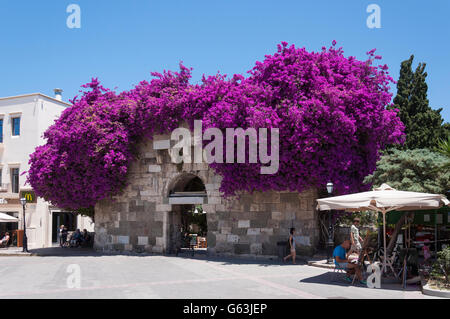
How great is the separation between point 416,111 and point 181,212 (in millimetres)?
18023

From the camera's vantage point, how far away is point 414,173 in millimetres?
17172

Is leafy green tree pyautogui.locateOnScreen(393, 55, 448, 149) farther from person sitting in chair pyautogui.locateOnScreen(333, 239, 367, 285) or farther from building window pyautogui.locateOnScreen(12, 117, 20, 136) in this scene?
building window pyautogui.locateOnScreen(12, 117, 20, 136)

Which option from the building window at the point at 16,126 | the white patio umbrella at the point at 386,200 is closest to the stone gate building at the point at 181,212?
the white patio umbrella at the point at 386,200

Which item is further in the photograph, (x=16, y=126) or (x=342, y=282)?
(x=16, y=126)

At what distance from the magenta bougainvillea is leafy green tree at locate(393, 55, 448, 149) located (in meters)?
11.5

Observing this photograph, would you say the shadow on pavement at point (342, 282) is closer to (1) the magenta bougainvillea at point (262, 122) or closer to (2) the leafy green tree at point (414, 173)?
(1) the magenta bougainvillea at point (262, 122)

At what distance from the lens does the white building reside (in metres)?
28.2

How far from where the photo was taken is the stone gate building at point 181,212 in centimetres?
1723

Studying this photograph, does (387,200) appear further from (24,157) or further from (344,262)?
(24,157)

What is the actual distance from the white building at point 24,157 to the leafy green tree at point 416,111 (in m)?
22.9

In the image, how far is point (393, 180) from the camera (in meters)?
17.6

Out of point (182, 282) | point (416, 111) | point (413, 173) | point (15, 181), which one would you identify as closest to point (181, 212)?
point (182, 282)

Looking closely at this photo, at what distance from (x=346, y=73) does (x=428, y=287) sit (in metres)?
9.68

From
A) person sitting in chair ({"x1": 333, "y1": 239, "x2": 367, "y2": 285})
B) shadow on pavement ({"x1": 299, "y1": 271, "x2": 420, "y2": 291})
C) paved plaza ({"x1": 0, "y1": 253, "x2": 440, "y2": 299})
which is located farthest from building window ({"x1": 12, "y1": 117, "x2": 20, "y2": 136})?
person sitting in chair ({"x1": 333, "y1": 239, "x2": 367, "y2": 285})
